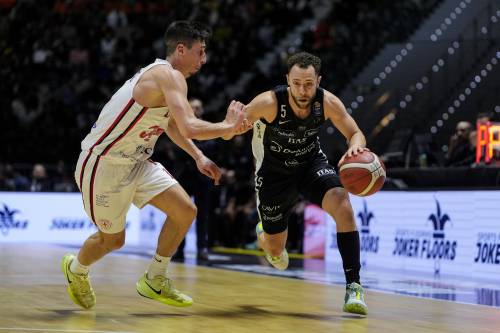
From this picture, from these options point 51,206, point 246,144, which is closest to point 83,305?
point 51,206

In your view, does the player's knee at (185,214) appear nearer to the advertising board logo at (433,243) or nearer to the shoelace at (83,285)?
the shoelace at (83,285)

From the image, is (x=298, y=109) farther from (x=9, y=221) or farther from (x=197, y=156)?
(x=9, y=221)

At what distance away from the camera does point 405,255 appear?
1031 centimetres

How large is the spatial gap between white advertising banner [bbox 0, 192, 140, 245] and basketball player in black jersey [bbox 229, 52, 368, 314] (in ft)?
29.0

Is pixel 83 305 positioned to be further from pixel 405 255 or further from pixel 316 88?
pixel 405 255

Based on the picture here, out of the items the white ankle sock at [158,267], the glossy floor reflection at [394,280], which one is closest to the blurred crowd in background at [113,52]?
the glossy floor reflection at [394,280]

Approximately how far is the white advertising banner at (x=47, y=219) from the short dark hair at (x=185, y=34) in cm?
985

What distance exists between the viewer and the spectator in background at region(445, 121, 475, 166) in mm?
10992

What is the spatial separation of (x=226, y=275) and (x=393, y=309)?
3.07m

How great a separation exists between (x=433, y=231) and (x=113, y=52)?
11855mm

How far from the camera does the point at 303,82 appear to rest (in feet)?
19.5

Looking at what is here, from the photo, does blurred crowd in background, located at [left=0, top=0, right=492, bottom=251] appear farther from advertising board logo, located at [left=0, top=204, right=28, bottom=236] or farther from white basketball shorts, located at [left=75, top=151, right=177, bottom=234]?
white basketball shorts, located at [left=75, top=151, right=177, bottom=234]

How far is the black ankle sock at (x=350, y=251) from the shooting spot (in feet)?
19.6

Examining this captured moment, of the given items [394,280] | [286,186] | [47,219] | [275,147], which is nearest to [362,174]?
[275,147]
